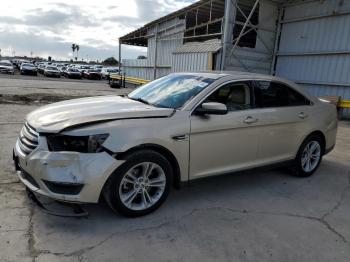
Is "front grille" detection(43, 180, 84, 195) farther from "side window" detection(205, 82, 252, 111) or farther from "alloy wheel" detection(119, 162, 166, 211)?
"side window" detection(205, 82, 252, 111)

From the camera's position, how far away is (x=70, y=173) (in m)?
3.13

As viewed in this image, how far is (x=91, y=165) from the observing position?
3.15 m

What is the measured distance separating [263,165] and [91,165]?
262 centimetres

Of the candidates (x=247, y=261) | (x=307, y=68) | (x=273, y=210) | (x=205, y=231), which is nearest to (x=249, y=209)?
(x=273, y=210)

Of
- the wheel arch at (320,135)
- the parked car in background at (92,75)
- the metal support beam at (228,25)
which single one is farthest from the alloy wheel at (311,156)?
the parked car in background at (92,75)

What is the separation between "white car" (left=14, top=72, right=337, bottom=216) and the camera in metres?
3.20

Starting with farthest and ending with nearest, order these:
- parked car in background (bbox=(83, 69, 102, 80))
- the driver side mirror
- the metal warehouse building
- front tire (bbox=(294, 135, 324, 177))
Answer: parked car in background (bbox=(83, 69, 102, 80)), the metal warehouse building, front tire (bbox=(294, 135, 324, 177)), the driver side mirror

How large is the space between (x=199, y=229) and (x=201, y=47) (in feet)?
48.7

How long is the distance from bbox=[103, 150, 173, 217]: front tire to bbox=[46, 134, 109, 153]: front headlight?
34 cm

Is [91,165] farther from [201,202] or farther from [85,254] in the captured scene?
[201,202]

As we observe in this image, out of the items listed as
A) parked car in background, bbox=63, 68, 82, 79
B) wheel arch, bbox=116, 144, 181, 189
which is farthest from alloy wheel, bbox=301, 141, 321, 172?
parked car in background, bbox=63, 68, 82, 79

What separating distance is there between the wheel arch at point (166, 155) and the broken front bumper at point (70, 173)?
126 millimetres

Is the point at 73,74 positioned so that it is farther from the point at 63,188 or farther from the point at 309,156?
the point at 63,188

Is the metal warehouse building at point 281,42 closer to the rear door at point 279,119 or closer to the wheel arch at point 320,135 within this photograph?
the wheel arch at point 320,135
